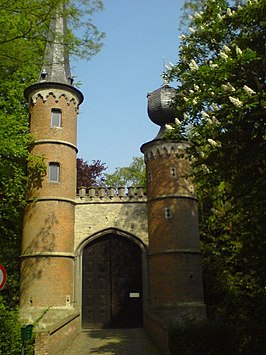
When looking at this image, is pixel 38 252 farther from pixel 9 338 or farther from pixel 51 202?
pixel 9 338

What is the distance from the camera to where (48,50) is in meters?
18.0

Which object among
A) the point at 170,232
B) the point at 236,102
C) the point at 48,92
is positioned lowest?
the point at 170,232

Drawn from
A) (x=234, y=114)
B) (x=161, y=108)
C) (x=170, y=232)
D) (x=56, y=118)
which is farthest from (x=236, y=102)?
(x=56, y=118)

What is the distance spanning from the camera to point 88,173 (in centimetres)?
2725

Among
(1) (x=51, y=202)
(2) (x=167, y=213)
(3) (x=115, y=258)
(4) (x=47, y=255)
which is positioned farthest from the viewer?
(3) (x=115, y=258)

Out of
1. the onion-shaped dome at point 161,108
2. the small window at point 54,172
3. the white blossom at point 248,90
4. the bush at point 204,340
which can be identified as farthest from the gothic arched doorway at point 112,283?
the white blossom at point 248,90

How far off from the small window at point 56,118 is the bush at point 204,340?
Result: 33.6 feet

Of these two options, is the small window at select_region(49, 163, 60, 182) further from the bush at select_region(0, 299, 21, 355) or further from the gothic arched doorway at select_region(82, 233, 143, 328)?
the bush at select_region(0, 299, 21, 355)

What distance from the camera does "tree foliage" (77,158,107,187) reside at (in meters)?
26.1

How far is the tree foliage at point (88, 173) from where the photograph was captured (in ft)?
85.7

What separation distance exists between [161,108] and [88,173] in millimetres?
10572

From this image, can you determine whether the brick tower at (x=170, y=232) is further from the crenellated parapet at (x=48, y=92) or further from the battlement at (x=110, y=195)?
the crenellated parapet at (x=48, y=92)

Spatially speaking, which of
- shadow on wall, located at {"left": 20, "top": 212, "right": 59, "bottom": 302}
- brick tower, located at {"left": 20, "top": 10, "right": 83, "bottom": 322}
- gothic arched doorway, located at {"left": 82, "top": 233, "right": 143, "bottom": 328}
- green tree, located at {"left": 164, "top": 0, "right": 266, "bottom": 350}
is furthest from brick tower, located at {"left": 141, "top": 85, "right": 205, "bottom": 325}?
green tree, located at {"left": 164, "top": 0, "right": 266, "bottom": 350}

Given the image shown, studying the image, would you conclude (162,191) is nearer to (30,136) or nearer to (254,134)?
(30,136)
